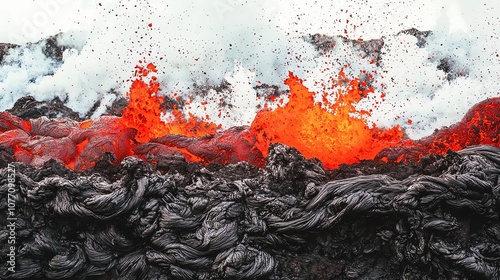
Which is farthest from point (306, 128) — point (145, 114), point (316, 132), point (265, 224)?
point (145, 114)

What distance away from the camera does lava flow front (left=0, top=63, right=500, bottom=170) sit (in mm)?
9492

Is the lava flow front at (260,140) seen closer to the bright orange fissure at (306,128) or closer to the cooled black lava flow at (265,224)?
the bright orange fissure at (306,128)

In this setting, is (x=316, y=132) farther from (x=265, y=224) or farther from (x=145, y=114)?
(x=145, y=114)

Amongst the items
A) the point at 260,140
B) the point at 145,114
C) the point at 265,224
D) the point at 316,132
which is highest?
the point at 316,132

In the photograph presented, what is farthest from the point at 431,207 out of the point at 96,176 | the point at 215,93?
the point at 215,93

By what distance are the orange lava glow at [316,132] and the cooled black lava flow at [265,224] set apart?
4.09 ft

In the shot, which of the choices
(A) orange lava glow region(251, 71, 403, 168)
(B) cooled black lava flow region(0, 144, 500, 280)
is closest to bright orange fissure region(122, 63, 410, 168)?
(A) orange lava glow region(251, 71, 403, 168)

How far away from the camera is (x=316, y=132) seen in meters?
9.70

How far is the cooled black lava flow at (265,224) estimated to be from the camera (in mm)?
7801

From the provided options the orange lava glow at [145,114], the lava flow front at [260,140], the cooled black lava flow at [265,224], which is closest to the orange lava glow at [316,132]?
the lava flow front at [260,140]

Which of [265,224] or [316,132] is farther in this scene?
[316,132]

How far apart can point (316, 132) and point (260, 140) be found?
0.84 metres

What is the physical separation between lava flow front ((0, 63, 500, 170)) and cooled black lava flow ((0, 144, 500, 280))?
1.21 meters

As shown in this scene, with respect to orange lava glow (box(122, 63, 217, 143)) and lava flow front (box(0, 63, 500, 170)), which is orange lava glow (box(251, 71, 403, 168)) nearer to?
lava flow front (box(0, 63, 500, 170))
